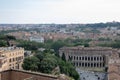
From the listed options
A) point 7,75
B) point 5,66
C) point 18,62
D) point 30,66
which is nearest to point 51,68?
point 30,66

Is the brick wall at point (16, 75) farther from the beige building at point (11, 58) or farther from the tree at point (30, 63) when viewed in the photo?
the beige building at point (11, 58)

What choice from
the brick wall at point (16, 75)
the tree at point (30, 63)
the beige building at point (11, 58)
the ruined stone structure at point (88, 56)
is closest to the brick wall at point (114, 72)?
the tree at point (30, 63)

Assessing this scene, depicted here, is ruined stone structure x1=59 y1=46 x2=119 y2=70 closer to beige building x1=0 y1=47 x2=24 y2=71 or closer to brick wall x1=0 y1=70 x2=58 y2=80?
beige building x1=0 y1=47 x2=24 y2=71

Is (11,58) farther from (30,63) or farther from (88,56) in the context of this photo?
(88,56)

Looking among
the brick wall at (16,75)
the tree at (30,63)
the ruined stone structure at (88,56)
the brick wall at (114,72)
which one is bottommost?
the ruined stone structure at (88,56)

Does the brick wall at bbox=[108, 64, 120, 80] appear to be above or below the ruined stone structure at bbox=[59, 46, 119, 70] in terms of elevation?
above

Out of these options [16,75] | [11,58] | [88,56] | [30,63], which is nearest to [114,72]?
[30,63]

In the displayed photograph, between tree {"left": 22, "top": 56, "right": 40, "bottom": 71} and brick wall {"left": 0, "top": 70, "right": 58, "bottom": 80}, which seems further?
tree {"left": 22, "top": 56, "right": 40, "bottom": 71}

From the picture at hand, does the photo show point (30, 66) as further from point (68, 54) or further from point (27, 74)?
point (68, 54)

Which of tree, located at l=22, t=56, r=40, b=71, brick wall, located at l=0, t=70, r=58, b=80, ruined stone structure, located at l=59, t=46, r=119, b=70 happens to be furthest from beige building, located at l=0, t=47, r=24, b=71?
ruined stone structure, located at l=59, t=46, r=119, b=70

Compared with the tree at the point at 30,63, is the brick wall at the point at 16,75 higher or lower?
higher

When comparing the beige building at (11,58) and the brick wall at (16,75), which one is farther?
the beige building at (11,58)
